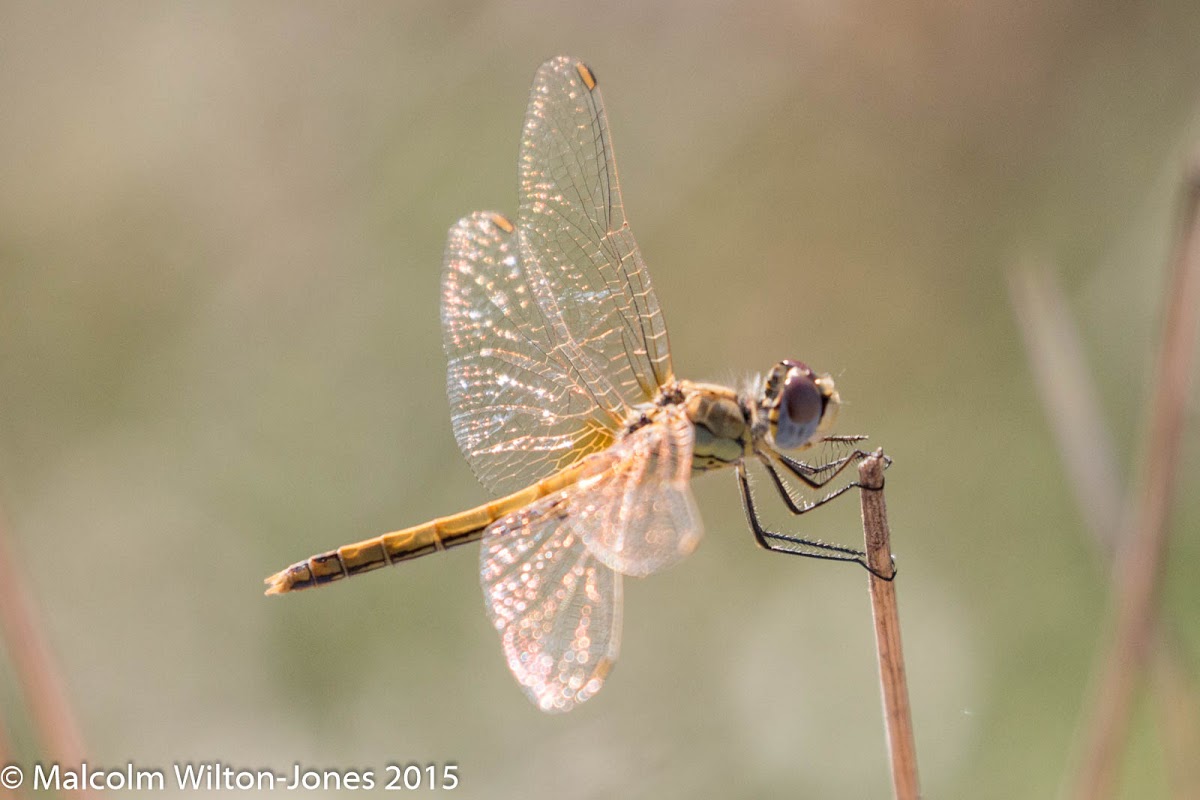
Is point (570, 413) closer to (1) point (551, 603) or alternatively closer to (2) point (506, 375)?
(2) point (506, 375)

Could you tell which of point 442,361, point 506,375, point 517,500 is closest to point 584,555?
point 517,500

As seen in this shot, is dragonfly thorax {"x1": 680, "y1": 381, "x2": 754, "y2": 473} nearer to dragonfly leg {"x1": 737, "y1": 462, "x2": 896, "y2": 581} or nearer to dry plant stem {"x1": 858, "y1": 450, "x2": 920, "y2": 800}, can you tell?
dragonfly leg {"x1": 737, "y1": 462, "x2": 896, "y2": 581}

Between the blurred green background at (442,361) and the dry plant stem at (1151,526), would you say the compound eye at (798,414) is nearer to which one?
the blurred green background at (442,361)

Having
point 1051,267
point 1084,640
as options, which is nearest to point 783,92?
point 1051,267

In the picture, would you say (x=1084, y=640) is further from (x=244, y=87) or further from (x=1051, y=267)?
(x=244, y=87)

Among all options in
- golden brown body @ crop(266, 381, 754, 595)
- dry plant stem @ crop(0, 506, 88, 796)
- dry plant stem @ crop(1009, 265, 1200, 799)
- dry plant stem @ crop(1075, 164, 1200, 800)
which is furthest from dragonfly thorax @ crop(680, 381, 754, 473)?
dry plant stem @ crop(0, 506, 88, 796)
